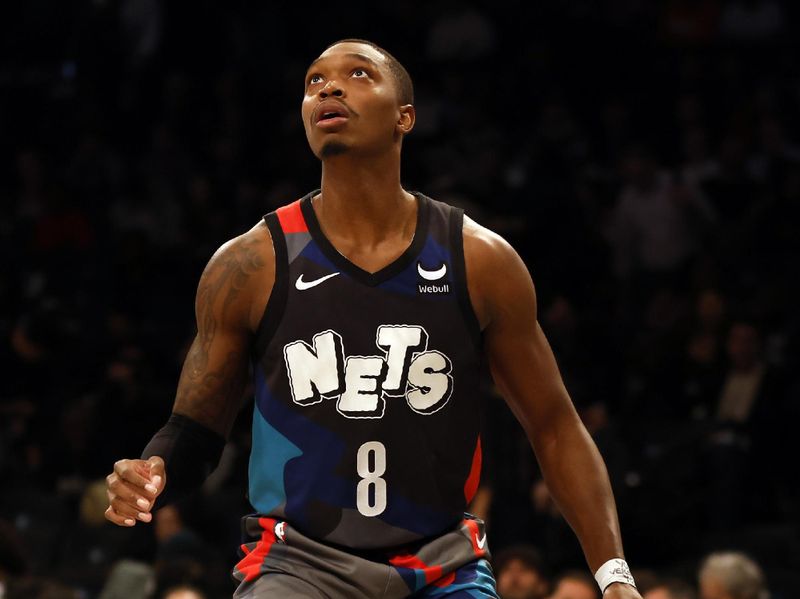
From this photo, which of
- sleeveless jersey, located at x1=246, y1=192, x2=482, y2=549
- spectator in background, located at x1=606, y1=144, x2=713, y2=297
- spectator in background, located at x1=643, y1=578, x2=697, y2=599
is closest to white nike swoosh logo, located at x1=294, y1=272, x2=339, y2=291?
sleeveless jersey, located at x1=246, y1=192, x2=482, y2=549

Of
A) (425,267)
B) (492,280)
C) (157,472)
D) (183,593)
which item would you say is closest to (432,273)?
(425,267)

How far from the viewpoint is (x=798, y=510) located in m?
8.20

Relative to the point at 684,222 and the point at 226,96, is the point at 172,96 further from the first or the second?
the point at 684,222

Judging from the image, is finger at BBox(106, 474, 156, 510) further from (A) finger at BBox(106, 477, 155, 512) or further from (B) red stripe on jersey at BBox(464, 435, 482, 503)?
(B) red stripe on jersey at BBox(464, 435, 482, 503)

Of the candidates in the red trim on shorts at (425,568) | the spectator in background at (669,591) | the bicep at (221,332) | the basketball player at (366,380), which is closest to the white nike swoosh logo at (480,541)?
the basketball player at (366,380)

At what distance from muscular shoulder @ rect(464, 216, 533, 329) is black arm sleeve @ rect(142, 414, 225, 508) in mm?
737

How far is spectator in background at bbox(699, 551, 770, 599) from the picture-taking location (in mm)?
6457

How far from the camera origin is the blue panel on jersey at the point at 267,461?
3.59 meters

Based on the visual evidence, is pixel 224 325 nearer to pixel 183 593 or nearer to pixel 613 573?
pixel 613 573

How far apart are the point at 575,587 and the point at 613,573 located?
328 cm

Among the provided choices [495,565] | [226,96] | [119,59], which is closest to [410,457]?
[495,565]

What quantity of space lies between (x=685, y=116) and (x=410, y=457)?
7.29 meters

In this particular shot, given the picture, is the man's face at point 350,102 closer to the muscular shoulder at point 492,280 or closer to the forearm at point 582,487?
the muscular shoulder at point 492,280

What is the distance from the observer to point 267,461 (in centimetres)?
361
